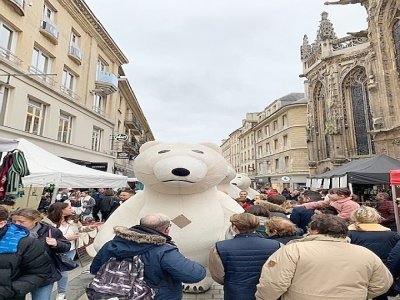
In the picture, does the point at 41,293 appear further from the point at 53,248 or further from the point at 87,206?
the point at 87,206

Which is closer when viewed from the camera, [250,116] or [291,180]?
[291,180]

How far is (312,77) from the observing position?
1277 inches

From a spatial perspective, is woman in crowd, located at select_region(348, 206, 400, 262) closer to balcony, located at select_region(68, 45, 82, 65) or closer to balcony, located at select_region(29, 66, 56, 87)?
balcony, located at select_region(29, 66, 56, 87)

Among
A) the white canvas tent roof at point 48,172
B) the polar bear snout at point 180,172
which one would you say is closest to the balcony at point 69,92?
the white canvas tent roof at point 48,172

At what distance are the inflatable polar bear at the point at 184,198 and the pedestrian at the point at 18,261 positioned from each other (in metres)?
1.50

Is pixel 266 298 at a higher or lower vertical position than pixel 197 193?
lower

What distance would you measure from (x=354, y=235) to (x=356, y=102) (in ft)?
90.2

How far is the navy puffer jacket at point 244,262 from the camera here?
261 cm

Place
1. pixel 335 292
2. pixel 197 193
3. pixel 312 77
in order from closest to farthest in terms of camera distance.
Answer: pixel 335 292, pixel 197 193, pixel 312 77

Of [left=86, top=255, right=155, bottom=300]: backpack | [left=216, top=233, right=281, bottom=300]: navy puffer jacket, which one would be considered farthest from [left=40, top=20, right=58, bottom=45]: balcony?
[left=216, top=233, right=281, bottom=300]: navy puffer jacket

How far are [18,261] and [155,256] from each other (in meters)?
1.26

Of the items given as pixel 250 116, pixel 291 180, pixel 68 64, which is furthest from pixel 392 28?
pixel 250 116

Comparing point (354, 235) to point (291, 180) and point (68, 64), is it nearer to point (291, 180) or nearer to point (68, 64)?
point (68, 64)

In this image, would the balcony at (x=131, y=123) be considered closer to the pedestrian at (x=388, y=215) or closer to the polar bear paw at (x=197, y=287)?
the pedestrian at (x=388, y=215)
